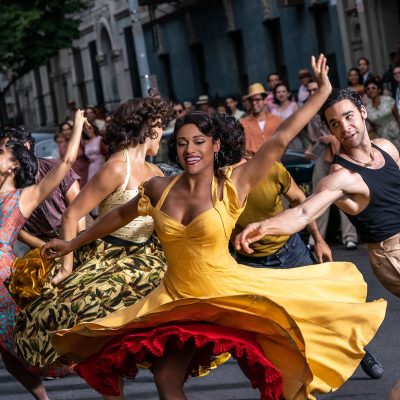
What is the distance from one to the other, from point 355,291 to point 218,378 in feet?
9.48

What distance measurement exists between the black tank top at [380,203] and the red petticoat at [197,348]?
3.54 feet

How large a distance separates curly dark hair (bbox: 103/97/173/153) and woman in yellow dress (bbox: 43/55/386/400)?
1601 mm

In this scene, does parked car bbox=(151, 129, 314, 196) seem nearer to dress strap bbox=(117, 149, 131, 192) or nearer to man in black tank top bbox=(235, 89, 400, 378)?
dress strap bbox=(117, 149, 131, 192)

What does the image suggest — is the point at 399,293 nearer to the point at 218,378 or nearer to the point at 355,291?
the point at 355,291

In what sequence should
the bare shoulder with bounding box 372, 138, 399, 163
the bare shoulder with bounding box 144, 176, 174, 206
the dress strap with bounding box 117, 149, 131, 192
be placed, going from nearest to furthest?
the bare shoulder with bounding box 144, 176, 174, 206, the bare shoulder with bounding box 372, 138, 399, 163, the dress strap with bounding box 117, 149, 131, 192

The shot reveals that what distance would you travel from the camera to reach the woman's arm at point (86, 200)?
7562 mm

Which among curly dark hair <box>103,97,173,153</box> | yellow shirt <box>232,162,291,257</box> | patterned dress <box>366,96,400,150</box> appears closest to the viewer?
curly dark hair <box>103,97,173,153</box>

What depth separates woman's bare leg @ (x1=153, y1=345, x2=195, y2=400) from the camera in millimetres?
6016

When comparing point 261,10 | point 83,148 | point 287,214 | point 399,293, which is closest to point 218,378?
point 399,293

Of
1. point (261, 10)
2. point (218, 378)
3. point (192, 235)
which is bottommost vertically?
point (218, 378)

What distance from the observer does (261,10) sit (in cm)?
3250

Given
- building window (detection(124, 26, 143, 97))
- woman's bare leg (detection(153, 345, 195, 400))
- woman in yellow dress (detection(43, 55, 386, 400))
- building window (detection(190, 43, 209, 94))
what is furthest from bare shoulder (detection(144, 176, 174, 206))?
building window (detection(124, 26, 143, 97))

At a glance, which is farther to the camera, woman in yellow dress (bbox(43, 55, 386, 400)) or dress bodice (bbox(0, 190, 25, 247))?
dress bodice (bbox(0, 190, 25, 247))

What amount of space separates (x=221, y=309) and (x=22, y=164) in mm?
2842
